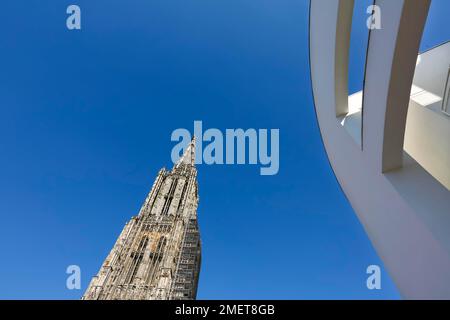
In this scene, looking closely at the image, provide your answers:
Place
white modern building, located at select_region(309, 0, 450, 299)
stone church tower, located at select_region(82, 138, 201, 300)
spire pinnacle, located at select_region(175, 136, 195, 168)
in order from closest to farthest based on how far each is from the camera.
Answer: white modern building, located at select_region(309, 0, 450, 299)
stone church tower, located at select_region(82, 138, 201, 300)
spire pinnacle, located at select_region(175, 136, 195, 168)

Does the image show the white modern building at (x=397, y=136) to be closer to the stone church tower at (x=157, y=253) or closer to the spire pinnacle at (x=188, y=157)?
the stone church tower at (x=157, y=253)

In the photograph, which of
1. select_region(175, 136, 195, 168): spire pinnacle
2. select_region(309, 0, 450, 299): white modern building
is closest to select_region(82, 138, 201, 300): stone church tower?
select_region(175, 136, 195, 168): spire pinnacle

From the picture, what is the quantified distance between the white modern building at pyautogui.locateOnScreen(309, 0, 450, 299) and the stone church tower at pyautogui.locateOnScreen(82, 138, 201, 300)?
29517 millimetres

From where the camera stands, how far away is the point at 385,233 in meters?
6.47

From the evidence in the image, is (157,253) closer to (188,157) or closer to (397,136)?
(188,157)

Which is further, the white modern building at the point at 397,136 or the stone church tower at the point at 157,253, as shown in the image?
the stone church tower at the point at 157,253

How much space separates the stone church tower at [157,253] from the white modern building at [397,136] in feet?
96.8

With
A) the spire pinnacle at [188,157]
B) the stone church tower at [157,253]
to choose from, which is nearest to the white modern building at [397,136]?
the stone church tower at [157,253]

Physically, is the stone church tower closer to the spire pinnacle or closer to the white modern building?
the spire pinnacle

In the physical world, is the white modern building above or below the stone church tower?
above

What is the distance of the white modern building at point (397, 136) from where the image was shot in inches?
186

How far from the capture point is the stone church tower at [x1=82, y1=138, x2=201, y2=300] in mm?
32969

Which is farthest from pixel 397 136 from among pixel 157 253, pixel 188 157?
pixel 188 157
